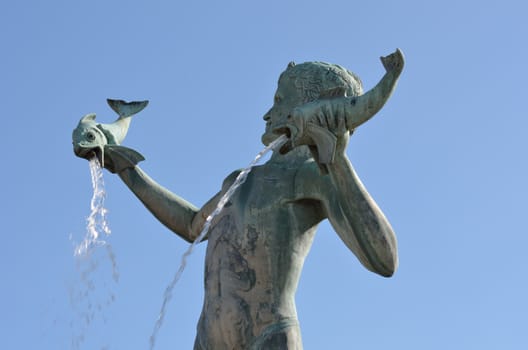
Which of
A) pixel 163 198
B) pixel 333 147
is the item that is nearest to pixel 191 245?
pixel 163 198

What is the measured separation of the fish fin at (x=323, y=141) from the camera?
9.02m

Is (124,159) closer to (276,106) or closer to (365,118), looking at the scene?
(276,106)

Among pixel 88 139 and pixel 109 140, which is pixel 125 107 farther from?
pixel 88 139

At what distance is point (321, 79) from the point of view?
9.85m

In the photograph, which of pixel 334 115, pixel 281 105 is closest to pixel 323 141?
pixel 334 115

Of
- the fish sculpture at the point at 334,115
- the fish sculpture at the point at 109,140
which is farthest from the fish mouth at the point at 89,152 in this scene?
the fish sculpture at the point at 334,115

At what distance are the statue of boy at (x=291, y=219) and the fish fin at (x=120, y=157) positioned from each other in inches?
41.5

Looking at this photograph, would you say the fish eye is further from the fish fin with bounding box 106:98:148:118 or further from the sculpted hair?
the sculpted hair

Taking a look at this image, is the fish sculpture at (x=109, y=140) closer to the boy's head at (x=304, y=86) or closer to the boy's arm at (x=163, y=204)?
the boy's arm at (x=163, y=204)

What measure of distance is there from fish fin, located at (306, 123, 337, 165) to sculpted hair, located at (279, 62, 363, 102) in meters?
0.64

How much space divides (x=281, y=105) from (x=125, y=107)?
1608mm

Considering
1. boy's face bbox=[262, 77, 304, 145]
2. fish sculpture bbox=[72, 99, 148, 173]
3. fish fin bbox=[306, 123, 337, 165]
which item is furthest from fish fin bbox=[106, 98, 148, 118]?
fish fin bbox=[306, 123, 337, 165]

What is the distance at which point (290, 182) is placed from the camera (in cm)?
963

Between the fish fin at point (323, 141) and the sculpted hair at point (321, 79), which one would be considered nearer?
the fish fin at point (323, 141)
